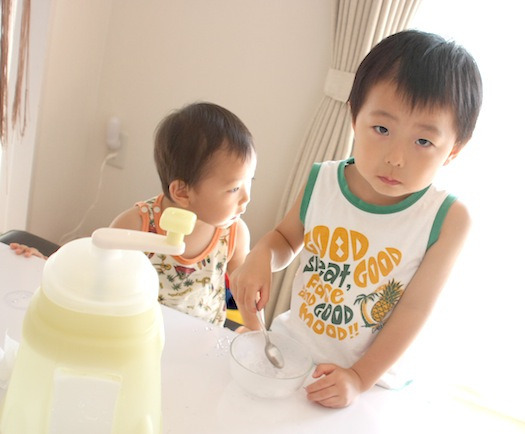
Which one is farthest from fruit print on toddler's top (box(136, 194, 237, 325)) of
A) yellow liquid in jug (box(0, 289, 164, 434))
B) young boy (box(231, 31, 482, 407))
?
yellow liquid in jug (box(0, 289, 164, 434))

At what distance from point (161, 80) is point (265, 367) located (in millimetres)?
1663

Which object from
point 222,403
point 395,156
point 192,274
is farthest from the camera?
point 192,274

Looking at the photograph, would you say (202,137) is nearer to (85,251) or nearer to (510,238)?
(85,251)

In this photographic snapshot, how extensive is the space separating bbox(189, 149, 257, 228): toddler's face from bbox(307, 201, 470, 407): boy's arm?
408 millimetres

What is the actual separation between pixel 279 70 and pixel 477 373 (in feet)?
4.63

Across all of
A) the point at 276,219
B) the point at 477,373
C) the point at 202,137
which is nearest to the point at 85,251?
the point at 202,137

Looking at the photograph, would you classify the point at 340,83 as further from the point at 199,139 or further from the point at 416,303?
the point at 416,303

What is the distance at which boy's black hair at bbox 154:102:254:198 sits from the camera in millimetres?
1039

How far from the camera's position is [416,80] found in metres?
0.72

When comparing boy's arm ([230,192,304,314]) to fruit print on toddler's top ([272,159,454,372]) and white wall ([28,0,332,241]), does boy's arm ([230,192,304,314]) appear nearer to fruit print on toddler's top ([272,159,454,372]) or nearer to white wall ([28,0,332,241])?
fruit print on toddler's top ([272,159,454,372])

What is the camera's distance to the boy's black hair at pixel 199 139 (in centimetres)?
104

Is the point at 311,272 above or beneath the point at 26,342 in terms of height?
beneath

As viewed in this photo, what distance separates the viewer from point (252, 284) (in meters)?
0.76

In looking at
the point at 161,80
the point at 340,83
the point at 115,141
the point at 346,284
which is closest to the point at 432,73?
the point at 346,284
